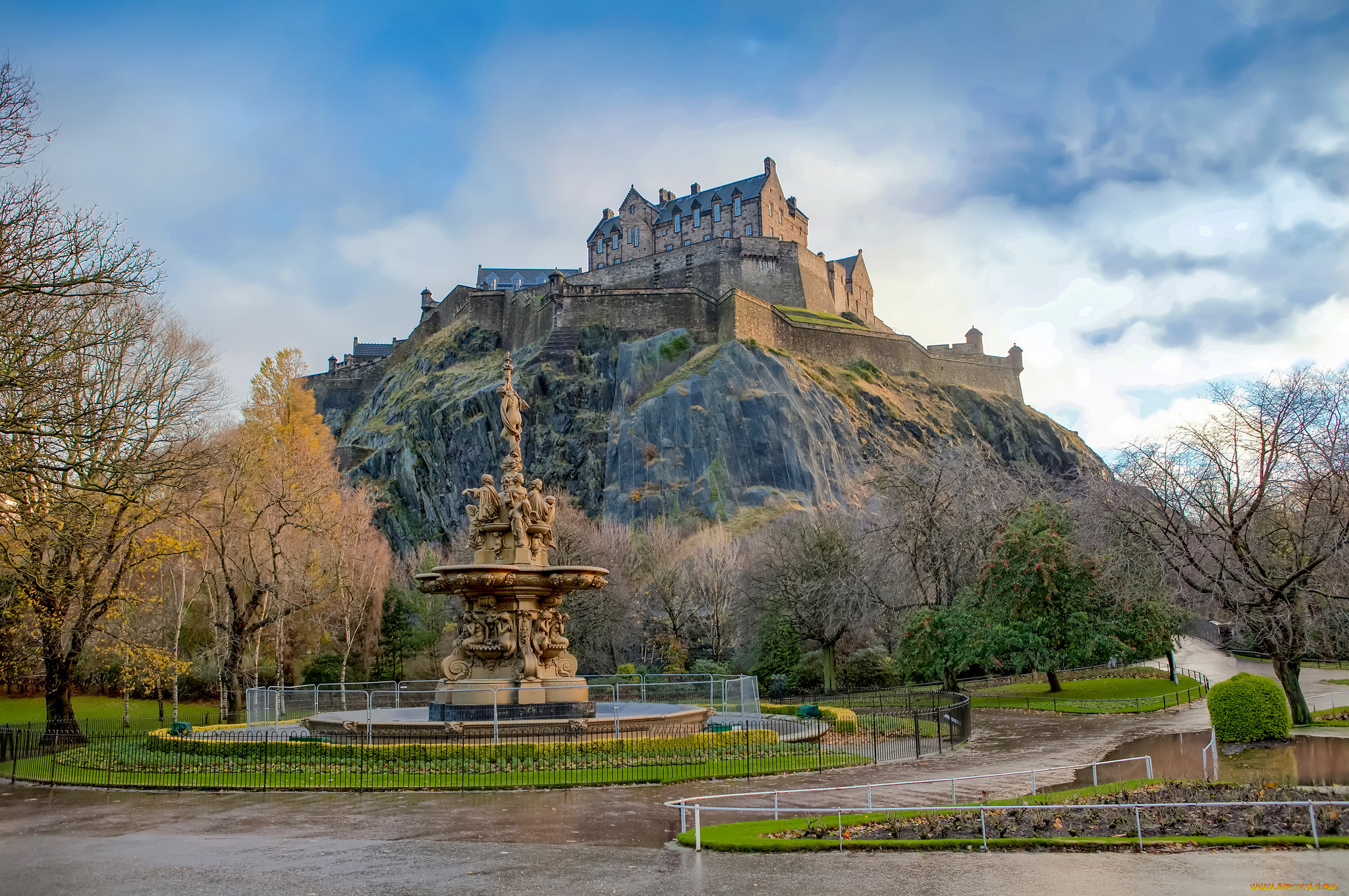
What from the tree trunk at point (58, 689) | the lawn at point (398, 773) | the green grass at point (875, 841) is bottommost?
the lawn at point (398, 773)

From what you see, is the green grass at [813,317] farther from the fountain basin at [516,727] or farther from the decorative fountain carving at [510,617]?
the fountain basin at [516,727]

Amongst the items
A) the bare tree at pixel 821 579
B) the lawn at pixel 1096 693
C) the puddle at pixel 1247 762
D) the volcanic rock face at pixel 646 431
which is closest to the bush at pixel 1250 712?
the puddle at pixel 1247 762

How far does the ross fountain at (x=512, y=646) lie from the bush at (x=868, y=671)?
1871 centimetres

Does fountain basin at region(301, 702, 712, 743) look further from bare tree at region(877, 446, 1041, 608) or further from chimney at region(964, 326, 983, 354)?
chimney at region(964, 326, 983, 354)

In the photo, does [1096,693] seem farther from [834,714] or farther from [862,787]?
[862,787]

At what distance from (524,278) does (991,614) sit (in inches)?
3129

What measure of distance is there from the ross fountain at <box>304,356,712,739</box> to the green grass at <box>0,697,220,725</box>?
17839 millimetres

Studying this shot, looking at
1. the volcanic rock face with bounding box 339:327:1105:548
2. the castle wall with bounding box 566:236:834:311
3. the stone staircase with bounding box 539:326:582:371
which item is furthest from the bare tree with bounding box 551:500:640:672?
the castle wall with bounding box 566:236:834:311

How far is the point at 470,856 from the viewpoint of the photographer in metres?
9.42

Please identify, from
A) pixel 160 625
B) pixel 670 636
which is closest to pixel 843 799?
pixel 670 636

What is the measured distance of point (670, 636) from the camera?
40.4 metres

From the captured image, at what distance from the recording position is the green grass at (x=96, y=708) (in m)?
31.8

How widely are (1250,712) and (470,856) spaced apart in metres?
14.6

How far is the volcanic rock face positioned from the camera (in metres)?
60.5
